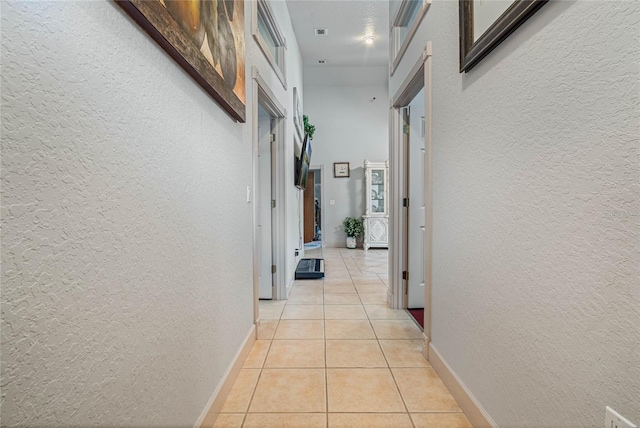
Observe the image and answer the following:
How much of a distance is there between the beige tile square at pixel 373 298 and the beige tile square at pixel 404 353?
875 millimetres

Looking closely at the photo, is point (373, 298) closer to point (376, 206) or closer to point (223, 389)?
point (223, 389)

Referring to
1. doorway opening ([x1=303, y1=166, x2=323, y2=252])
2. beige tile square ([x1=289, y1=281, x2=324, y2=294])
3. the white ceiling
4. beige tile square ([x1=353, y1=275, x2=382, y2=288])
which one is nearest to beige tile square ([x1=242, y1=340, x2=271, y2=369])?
beige tile square ([x1=289, y1=281, x2=324, y2=294])

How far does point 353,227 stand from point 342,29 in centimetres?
397

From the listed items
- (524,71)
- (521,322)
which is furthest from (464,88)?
(521,322)

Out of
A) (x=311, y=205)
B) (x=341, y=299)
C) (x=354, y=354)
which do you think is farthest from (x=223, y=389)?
(x=311, y=205)

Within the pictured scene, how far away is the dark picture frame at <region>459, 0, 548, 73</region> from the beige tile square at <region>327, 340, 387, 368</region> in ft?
5.64

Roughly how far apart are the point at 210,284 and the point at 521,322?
1.22 metres

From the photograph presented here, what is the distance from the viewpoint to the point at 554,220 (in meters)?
0.89

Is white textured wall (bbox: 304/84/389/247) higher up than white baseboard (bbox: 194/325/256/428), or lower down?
higher up

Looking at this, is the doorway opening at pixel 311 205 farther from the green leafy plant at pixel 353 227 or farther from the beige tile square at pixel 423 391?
the beige tile square at pixel 423 391

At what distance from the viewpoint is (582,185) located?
0.79 m

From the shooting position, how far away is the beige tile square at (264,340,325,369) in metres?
1.90

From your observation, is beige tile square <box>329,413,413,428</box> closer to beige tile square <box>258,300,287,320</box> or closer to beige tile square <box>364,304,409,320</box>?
beige tile square <box>364,304,409,320</box>

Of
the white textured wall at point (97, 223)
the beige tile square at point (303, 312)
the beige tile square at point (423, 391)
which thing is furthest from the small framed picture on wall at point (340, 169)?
the white textured wall at point (97, 223)
